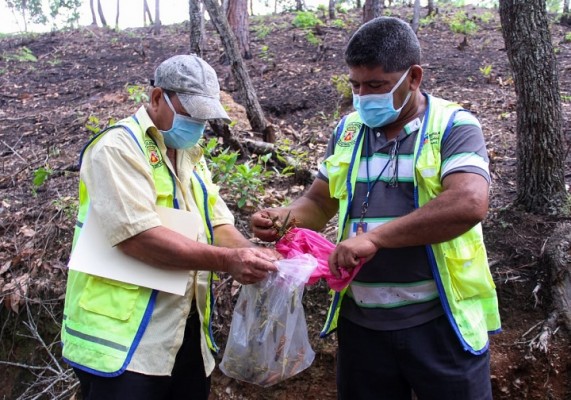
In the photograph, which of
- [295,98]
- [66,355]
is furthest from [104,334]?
[295,98]

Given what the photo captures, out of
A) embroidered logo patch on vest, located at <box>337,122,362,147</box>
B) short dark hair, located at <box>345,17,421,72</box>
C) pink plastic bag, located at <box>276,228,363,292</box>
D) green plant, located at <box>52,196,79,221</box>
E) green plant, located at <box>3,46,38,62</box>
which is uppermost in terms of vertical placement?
short dark hair, located at <box>345,17,421,72</box>

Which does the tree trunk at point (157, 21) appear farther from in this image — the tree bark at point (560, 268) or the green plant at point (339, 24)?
the tree bark at point (560, 268)

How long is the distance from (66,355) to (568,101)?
6501 millimetres

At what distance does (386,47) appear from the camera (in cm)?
205

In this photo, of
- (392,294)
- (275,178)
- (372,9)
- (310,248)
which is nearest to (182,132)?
(310,248)

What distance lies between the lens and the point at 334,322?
2.41 m

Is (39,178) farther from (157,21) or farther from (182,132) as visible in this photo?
(157,21)

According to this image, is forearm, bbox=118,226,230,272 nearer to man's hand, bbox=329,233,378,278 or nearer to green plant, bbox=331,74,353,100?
man's hand, bbox=329,233,378,278

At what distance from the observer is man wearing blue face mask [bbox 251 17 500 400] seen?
1.91 m

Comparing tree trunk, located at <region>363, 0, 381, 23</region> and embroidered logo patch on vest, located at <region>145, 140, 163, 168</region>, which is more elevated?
tree trunk, located at <region>363, 0, 381, 23</region>

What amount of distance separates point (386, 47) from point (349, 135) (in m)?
0.45

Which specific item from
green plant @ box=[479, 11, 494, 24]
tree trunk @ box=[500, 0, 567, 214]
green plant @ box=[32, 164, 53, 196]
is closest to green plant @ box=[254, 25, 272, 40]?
green plant @ box=[479, 11, 494, 24]

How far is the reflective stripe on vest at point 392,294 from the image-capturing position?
6.81 feet

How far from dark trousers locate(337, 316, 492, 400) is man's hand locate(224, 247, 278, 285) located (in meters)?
0.50
